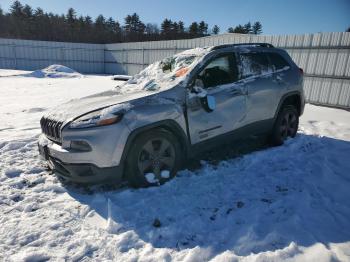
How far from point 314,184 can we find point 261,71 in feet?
6.82

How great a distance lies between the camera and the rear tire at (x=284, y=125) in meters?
5.24

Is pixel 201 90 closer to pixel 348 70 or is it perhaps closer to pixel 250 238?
pixel 250 238

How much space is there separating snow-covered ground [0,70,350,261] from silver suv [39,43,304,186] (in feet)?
1.18

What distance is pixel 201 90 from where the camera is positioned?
3830 mm

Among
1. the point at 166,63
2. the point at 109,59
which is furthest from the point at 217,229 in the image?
the point at 109,59

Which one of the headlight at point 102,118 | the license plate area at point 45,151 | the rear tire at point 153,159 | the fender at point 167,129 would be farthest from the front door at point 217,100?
the license plate area at point 45,151

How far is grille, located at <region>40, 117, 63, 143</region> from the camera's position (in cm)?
344

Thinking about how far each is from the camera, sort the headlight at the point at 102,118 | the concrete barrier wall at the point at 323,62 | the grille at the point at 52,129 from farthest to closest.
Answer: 1. the concrete barrier wall at the point at 323,62
2. the grille at the point at 52,129
3. the headlight at the point at 102,118

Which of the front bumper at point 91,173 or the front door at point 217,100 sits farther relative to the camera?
the front door at point 217,100

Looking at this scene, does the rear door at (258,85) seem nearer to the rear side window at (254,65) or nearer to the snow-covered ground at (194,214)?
the rear side window at (254,65)

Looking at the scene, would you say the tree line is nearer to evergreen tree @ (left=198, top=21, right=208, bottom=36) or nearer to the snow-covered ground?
evergreen tree @ (left=198, top=21, right=208, bottom=36)

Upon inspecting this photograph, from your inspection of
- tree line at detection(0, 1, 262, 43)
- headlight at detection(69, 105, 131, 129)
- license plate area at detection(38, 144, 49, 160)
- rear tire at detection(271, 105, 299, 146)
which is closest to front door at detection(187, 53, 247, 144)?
headlight at detection(69, 105, 131, 129)

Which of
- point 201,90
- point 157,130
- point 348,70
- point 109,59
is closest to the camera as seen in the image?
point 157,130

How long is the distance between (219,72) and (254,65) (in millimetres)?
768
